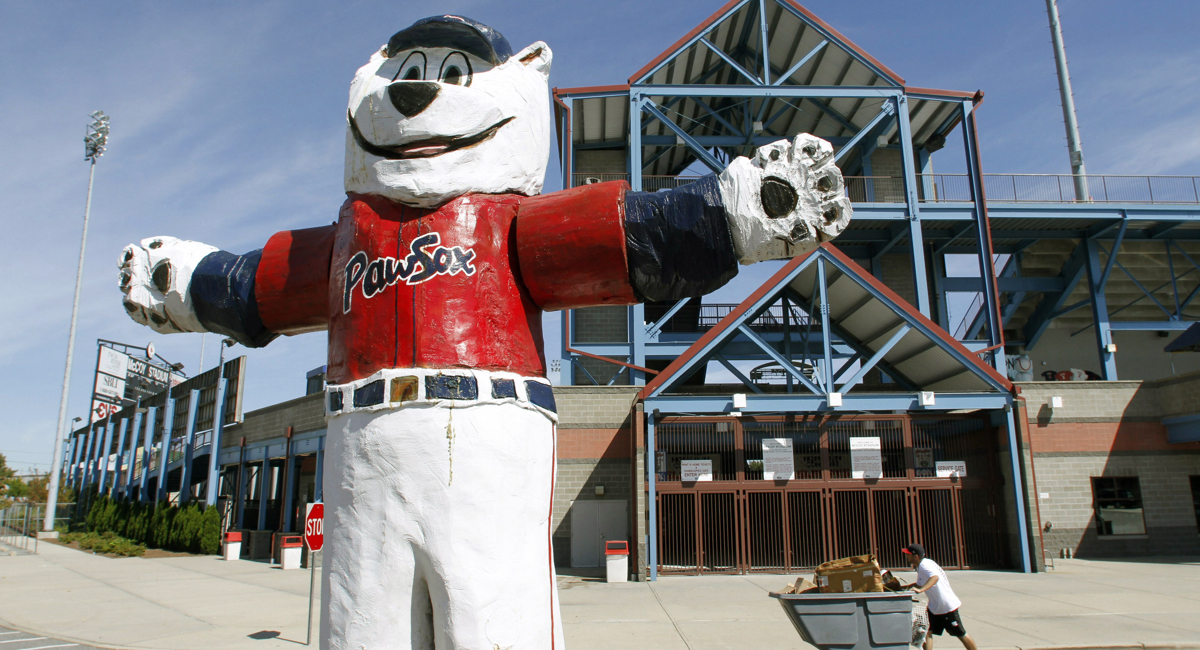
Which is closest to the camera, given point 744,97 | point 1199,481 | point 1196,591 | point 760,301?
point 1196,591

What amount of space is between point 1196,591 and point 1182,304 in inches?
501

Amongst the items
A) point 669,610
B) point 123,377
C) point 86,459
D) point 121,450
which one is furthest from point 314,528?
point 86,459

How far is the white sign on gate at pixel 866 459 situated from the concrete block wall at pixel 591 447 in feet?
14.3

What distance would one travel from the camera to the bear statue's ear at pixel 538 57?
3.08 metres

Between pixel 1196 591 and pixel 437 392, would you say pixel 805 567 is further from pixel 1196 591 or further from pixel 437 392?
pixel 437 392

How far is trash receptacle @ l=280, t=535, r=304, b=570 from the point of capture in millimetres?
15305

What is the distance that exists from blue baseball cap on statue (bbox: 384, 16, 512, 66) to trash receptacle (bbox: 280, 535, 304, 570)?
14.9m

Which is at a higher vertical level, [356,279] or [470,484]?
[356,279]

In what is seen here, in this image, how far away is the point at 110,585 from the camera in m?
13.1

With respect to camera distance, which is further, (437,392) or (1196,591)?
(1196,591)

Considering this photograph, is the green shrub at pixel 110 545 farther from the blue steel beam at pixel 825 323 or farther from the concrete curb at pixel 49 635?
the blue steel beam at pixel 825 323

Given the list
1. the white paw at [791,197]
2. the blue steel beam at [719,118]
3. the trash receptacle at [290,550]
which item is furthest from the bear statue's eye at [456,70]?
the blue steel beam at [719,118]

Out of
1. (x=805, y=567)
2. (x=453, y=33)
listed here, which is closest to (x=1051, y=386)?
(x=805, y=567)

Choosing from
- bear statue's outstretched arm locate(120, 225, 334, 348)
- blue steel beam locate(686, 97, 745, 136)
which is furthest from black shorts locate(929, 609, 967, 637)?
blue steel beam locate(686, 97, 745, 136)
